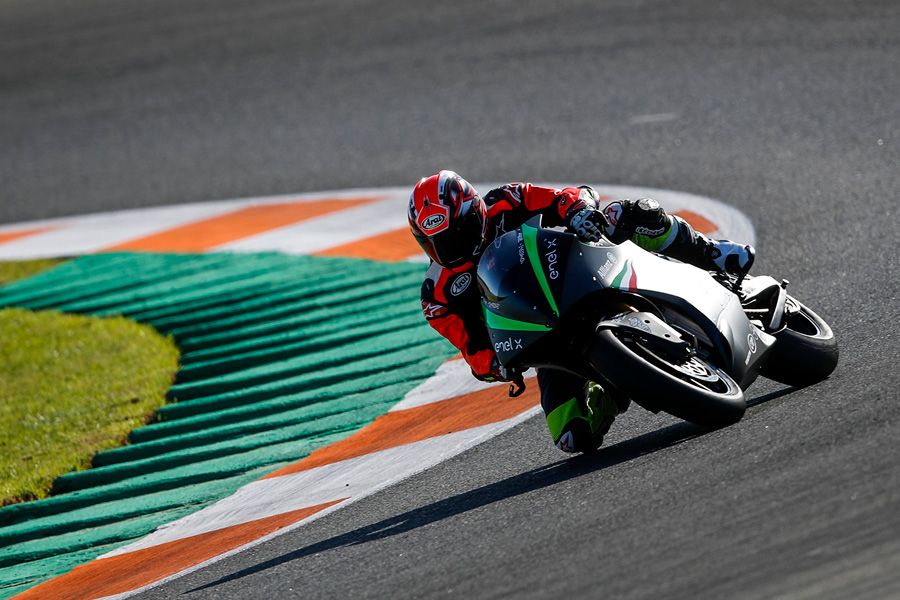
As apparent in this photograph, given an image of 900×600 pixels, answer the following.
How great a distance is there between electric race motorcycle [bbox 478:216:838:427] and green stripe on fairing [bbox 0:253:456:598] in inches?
70.6

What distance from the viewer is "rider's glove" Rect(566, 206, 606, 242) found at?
5305 millimetres

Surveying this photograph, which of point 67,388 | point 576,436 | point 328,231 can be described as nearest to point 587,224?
point 576,436

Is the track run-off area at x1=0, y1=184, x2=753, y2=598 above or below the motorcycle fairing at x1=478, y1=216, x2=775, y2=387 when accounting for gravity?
below

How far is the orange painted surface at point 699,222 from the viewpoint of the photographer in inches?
340

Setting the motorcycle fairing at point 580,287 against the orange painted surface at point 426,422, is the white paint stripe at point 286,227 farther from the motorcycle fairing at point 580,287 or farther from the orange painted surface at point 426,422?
the motorcycle fairing at point 580,287

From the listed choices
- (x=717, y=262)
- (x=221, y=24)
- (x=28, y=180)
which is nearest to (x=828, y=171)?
(x=717, y=262)

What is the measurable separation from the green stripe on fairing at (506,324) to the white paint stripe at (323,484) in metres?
0.92

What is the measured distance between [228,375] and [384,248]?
6.86ft

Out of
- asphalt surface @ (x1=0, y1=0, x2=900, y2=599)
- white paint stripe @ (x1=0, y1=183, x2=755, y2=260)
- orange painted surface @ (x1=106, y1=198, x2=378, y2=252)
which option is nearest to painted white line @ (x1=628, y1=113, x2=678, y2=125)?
asphalt surface @ (x1=0, y1=0, x2=900, y2=599)

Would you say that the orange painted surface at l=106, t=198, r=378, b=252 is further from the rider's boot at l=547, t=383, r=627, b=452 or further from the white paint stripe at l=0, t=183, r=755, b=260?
the rider's boot at l=547, t=383, r=627, b=452

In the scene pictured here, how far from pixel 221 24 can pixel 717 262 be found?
11614 mm

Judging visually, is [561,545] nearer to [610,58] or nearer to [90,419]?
[90,419]

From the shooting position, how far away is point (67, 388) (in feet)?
27.8

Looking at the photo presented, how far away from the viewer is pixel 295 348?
26.3 feet
